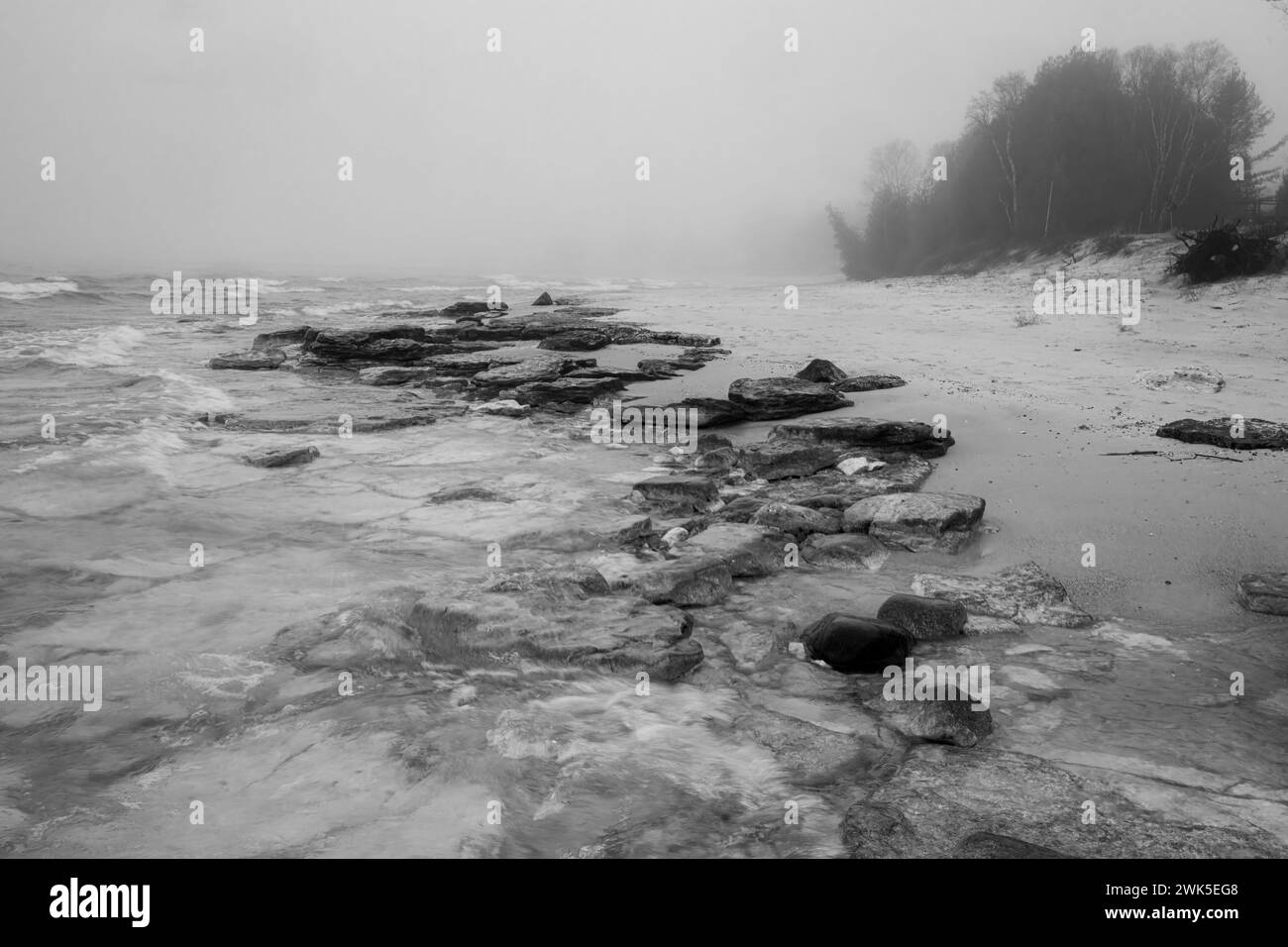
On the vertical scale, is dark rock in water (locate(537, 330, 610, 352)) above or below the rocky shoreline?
above

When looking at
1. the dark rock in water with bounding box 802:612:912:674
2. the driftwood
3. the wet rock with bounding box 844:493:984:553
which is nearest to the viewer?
the dark rock in water with bounding box 802:612:912:674

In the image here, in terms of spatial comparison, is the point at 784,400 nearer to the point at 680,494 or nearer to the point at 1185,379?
the point at 680,494

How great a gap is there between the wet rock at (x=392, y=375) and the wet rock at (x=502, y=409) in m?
2.63

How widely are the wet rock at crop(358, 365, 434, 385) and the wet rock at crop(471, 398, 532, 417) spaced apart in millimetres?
2630

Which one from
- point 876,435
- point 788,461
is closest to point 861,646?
point 788,461

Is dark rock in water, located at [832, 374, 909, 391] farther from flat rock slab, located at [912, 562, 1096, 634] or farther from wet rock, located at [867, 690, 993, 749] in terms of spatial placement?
wet rock, located at [867, 690, 993, 749]

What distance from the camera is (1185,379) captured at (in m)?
7.70

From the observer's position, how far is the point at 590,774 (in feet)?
9.08

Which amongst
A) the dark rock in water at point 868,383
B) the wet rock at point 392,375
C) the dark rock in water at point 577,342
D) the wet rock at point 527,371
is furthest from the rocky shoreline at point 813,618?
the dark rock in water at point 577,342

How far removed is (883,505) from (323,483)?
4370mm

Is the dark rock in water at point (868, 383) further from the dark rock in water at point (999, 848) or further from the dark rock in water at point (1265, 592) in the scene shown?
the dark rock in water at point (999, 848)

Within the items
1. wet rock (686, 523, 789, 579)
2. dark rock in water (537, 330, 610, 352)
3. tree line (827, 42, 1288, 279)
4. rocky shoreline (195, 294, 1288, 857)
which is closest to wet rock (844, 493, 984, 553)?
rocky shoreline (195, 294, 1288, 857)

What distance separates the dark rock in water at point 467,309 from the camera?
19.8 metres

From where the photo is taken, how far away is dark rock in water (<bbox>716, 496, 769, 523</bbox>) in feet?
17.5
